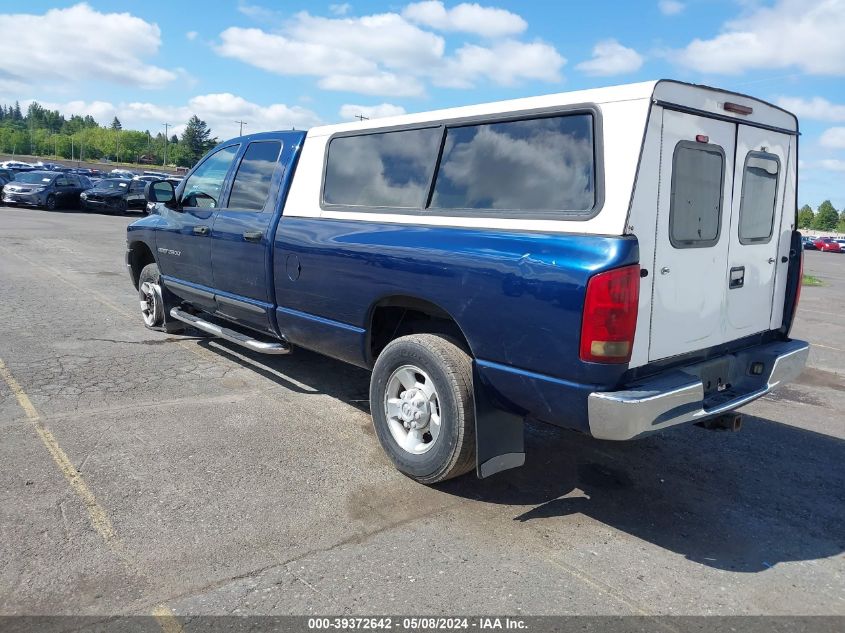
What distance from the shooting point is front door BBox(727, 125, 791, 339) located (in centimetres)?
396

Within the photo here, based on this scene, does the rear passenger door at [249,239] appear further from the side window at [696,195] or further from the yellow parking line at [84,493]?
the side window at [696,195]

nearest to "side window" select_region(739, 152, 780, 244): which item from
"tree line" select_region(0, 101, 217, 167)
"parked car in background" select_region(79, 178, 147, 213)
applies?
"parked car in background" select_region(79, 178, 147, 213)

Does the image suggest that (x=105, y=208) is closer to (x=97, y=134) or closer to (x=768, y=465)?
(x=768, y=465)

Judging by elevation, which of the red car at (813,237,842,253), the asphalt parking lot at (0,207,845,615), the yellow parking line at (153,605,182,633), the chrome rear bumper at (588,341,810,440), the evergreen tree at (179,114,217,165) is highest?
the evergreen tree at (179,114,217,165)

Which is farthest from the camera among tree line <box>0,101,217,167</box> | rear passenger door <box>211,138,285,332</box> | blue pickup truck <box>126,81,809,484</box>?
tree line <box>0,101,217,167</box>

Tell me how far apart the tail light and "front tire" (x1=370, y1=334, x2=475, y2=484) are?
2.70 ft

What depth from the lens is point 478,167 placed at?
3887mm

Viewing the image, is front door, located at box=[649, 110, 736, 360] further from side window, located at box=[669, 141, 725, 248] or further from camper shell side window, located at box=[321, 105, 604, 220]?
camper shell side window, located at box=[321, 105, 604, 220]

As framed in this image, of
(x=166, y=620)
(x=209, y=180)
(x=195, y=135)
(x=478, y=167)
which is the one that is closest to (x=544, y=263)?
(x=478, y=167)

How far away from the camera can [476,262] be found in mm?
3535

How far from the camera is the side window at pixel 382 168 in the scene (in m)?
4.22

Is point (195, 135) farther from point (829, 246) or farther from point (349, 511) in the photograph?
point (349, 511)

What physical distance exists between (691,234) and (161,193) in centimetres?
500

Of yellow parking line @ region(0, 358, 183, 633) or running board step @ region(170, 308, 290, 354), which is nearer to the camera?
yellow parking line @ region(0, 358, 183, 633)
